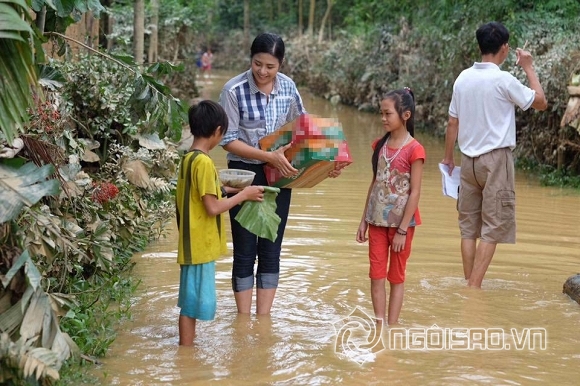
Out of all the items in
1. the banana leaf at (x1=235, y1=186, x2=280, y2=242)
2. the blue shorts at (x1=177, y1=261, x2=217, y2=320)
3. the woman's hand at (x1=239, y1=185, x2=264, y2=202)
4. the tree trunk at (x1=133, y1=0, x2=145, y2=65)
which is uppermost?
the tree trunk at (x1=133, y1=0, x2=145, y2=65)

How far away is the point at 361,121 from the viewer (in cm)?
2245

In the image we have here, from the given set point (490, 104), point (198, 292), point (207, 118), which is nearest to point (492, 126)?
point (490, 104)

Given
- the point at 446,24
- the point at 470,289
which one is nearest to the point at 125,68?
the point at 470,289

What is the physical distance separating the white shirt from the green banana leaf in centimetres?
346

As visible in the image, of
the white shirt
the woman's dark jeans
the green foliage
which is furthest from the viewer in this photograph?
the white shirt

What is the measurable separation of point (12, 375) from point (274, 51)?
8.31ft

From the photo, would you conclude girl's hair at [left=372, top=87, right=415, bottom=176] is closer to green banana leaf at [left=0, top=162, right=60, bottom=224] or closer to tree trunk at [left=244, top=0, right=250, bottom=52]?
green banana leaf at [left=0, top=162, right=60, bottom=224]

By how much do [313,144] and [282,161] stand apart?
0.73 feet

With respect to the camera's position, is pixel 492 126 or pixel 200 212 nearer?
pixel 200 212

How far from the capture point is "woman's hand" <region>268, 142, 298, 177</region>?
5328 millimetres

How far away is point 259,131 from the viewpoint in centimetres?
559

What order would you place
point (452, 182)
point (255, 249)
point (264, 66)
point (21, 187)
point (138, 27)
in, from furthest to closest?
point (138, 27), point (452, 182), point (255, 249), point (264, 66), point (21, 187)

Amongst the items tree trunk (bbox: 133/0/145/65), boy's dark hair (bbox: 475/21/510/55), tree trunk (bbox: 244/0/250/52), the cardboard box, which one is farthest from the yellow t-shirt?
tree trunk (bbox: 244/0/250/52)

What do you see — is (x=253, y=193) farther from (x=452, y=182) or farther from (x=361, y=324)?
(x=452, y=182)
